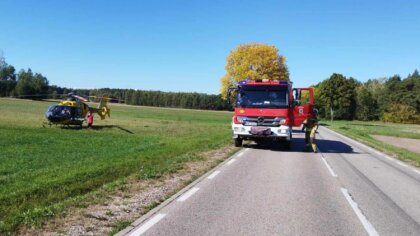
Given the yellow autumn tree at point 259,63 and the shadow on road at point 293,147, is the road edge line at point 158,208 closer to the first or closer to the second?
the shadow on road at point 293,147

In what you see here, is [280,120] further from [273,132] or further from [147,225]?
[147,225]

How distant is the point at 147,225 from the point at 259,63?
51976mm

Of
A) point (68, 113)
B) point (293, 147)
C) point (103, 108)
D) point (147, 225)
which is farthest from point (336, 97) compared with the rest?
point (147, 225)

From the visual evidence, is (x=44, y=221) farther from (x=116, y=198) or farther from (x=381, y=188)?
(x=381, y=188)

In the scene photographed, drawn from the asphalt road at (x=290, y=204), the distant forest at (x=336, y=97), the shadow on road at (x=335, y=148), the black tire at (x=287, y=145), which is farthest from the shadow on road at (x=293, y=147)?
the distant forest at (x=336, y=97)

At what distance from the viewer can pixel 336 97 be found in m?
98.4

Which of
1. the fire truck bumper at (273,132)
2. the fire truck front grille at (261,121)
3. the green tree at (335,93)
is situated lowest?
the fire truck bumper at (273,132)

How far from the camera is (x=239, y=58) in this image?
58.4 metres

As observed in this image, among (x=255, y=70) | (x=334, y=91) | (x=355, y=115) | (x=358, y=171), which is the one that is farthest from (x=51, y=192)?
(x=355, y=115)

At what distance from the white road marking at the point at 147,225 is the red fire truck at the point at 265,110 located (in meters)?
11.6

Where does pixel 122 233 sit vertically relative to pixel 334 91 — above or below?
below

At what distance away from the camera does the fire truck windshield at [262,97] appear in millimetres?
18359

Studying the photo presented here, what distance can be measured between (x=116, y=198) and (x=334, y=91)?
94944mm

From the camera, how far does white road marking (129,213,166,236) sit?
5841 millimetres
